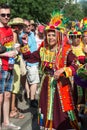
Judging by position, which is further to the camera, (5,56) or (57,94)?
(5,56)

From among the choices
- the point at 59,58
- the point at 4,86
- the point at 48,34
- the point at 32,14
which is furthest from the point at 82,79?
the point at 32,14

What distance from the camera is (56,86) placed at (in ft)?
17.2

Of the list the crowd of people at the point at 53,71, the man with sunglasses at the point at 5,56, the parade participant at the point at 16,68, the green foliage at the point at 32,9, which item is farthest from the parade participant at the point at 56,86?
the green foliage at the point at 32,9

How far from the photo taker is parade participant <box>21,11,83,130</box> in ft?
17.0

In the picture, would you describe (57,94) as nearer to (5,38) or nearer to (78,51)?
(5,38)

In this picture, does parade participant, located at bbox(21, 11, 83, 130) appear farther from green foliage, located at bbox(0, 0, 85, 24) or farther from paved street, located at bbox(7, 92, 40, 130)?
green foliage, located at bbox(0, 0, 85, 24)

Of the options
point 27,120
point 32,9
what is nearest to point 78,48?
point 27,120

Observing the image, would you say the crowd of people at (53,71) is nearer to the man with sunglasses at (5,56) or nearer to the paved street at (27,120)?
the man with sunglasses at (5,56)

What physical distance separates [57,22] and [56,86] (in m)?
0.85

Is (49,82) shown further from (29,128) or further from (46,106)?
(29,128)

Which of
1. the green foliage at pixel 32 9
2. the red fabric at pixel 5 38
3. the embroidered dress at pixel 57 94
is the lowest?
the embroidered dress at pixel 57 94

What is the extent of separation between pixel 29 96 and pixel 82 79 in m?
2.81

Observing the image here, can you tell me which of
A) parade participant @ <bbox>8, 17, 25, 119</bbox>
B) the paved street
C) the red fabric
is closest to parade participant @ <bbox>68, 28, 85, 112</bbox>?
the paved street

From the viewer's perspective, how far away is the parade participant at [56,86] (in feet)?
17.0
